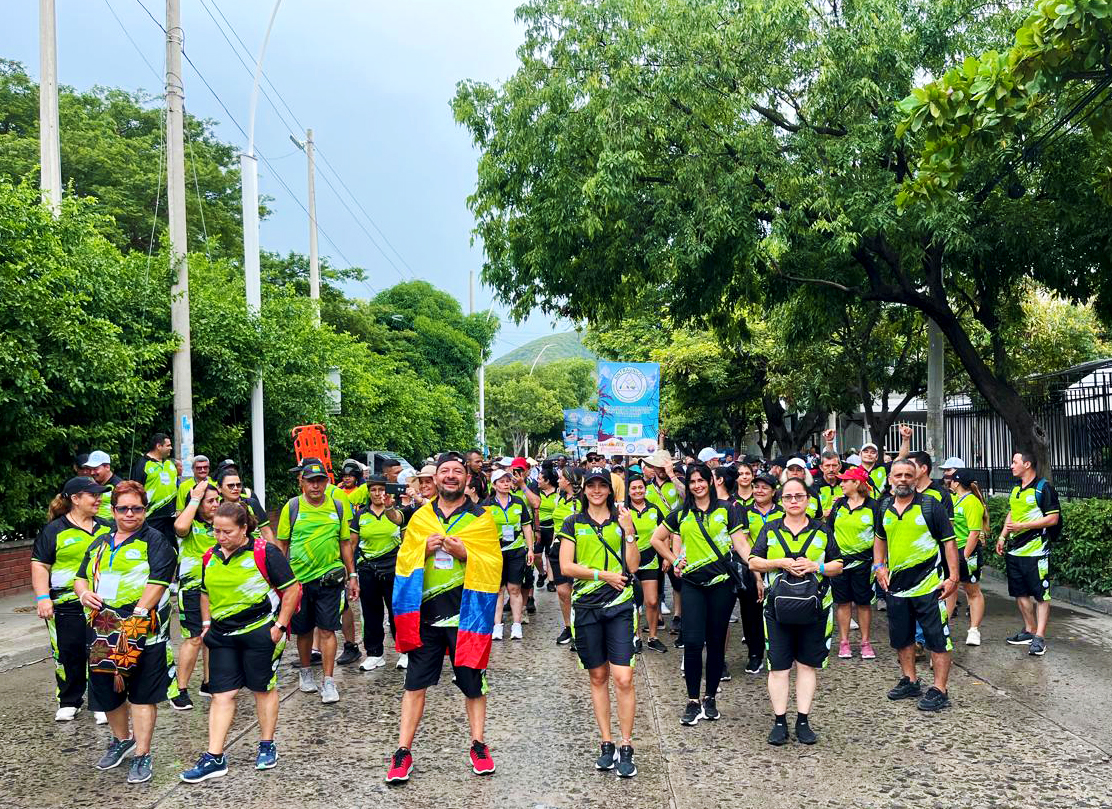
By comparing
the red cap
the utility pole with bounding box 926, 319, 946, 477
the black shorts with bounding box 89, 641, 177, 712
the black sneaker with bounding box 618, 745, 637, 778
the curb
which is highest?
the utility pole with bounding box 926, 319, 946, 477

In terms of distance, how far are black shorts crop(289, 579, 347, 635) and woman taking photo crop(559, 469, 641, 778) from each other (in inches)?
91.0

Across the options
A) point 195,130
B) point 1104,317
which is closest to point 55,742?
point 1104,317

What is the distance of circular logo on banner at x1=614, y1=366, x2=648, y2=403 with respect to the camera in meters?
21.4

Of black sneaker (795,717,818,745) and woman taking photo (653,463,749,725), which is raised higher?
woman taking photo (653,463,749,725)

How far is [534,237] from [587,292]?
4.60 feet

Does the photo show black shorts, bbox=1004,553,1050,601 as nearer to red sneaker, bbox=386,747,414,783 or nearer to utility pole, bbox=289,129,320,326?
red sneaker, bbox=386,747,414,783

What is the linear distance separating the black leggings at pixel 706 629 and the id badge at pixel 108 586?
11.7 feet

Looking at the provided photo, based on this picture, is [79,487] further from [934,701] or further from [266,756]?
[934,701]

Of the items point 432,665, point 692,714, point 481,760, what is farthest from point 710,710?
point 432,665

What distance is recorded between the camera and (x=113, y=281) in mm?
12688

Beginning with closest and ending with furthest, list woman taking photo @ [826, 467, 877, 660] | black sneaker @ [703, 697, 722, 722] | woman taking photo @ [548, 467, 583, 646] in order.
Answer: black sneaker @ [703, 697, 722, 722]
woman taking photo @ [826, 467, 877, 660]
woman taking photo @ [548, 467, 583, 646]

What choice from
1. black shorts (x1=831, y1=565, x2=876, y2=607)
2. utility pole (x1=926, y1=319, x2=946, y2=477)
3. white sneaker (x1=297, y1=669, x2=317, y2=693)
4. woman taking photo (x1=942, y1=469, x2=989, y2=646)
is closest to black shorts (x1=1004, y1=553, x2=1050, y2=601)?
woman taking photo (x1=942, y1=469, x2=989, y2=646)

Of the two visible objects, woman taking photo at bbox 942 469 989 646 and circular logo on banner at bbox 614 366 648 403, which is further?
circular logo on banner at bbox 614 366 648 403

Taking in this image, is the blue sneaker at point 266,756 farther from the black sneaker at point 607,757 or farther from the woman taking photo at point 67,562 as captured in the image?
the black sneaker at point 607,757
